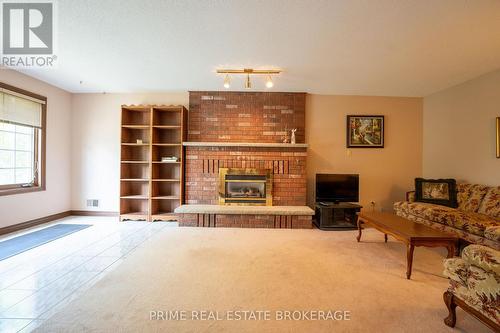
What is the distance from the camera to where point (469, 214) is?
3031mm

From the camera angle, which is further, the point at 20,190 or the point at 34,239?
the point at 20,190

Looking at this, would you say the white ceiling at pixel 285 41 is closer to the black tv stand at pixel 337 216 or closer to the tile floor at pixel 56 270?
the black tv stand at pixel 337 216

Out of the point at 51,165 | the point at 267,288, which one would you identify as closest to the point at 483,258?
the point at 267,288

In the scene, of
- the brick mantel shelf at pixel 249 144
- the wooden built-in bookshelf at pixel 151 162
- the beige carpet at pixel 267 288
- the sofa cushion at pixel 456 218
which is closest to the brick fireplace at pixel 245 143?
the brick mantel shelf at pixel 249 144

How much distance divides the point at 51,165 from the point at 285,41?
4.67 meters

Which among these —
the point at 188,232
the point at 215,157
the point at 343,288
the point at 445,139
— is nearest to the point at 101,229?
the point at 188,232

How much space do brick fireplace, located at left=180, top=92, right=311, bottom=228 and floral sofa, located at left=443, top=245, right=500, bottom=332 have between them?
2841 millimetres

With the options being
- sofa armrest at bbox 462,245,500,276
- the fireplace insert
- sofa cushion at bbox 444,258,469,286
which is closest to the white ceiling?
the fireplace insert

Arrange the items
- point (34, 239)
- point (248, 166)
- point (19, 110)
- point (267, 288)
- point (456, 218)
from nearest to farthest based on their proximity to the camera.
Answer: point (267, 288)
point (456, 218)
point (34, 239)
point (19, 110)
point (248, 166)

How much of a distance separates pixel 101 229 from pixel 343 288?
3.77 meters

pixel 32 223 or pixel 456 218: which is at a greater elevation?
pixel 456 218

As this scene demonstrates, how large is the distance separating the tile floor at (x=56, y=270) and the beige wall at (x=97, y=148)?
44.6 inches

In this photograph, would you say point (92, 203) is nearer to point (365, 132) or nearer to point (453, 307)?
point (453, 307)
